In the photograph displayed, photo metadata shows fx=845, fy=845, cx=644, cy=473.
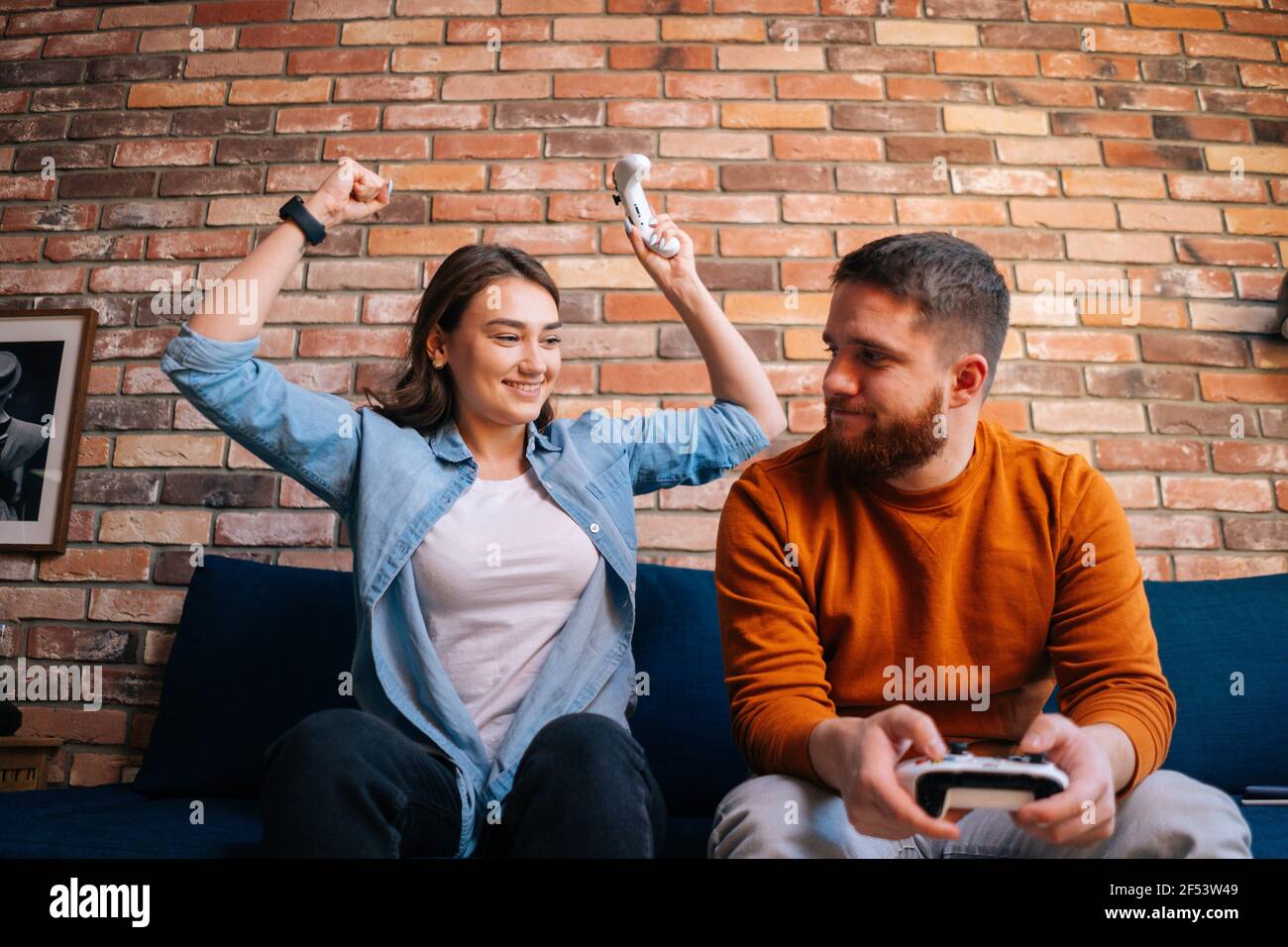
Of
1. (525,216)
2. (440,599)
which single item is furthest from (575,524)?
(525,216)

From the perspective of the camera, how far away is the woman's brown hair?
4.49 feet

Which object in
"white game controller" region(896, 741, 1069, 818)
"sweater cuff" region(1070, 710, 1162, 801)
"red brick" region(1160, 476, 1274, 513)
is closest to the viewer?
"white game controller" region(896, 741, 1069, 818)

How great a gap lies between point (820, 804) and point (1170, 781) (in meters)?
0.36

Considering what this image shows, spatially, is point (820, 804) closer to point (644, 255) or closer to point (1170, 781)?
point (1170, 781)

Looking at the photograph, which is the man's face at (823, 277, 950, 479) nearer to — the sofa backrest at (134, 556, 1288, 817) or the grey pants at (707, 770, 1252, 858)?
the grey pants at (707, 770, 1252, 858)

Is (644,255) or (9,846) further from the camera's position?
(644,255)

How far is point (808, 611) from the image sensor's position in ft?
3.45

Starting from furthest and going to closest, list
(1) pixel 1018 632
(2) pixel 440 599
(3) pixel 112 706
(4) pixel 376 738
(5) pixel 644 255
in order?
(3) pixel 112 706
(5) pixel 644 255
(2) pixel 440 599
(1) pixel 1018 632
(4) pixel 376 738

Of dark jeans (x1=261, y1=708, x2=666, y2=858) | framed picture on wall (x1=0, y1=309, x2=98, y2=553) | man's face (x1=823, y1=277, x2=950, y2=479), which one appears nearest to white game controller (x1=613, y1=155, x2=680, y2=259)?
man's face (x1=823, y1=277, x2=950, y2=479)

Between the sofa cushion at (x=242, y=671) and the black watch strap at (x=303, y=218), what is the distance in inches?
24.6

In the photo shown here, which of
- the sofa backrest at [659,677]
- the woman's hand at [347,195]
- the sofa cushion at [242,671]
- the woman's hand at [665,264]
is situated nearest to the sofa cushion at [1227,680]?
the sofa backrest at [659,677]

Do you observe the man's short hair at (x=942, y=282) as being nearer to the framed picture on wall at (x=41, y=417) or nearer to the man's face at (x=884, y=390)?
the man's face at (x=884, y=390)

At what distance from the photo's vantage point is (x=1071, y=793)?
29.8 inches

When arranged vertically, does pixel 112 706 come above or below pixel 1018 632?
below
